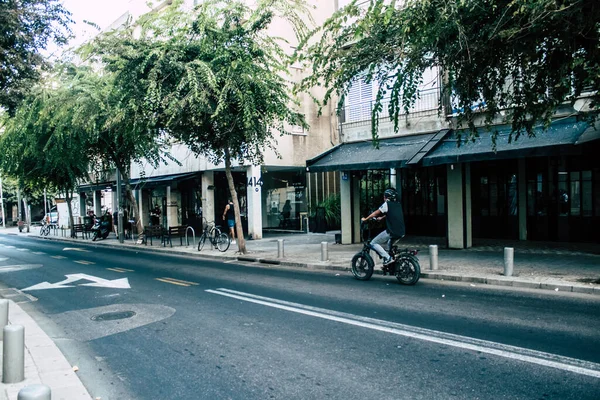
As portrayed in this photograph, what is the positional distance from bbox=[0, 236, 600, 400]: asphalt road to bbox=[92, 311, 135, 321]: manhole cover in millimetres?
39

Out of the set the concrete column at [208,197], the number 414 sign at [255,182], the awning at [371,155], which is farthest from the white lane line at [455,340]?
the concrete column at [208,197]

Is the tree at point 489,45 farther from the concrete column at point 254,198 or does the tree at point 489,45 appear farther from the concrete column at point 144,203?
the concrete column at point 144,203

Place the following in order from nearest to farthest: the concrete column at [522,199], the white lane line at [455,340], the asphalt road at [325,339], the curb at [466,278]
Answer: the asphalt road at [325,339], the white lane line at [455,340], the curb at [466,278], the concrete column at [522,199]

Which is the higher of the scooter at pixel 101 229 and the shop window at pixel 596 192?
the shop window at pixel 596 192

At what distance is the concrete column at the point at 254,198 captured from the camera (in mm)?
23250

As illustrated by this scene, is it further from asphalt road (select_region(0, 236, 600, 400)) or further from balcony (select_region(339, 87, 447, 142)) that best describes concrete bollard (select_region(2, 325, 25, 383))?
balcony (select_region(339, 87, 447, 142))

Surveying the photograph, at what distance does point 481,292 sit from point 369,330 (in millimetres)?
3671

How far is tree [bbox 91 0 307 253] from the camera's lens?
1459 centimetres

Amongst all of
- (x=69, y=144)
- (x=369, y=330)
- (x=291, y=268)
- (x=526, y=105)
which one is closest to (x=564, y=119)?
(x=526, y=105)

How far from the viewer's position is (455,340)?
5.90 meters

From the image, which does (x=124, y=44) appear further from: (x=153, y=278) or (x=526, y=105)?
(x=526, y=105)

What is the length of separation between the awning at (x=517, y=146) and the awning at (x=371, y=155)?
3.01 feet

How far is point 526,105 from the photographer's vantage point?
→ 9445 millimetres

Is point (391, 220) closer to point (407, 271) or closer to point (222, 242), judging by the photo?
point (407, 271)
